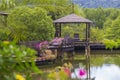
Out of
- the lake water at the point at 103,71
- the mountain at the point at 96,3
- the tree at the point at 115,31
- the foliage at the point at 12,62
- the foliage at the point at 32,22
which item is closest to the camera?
the foliage at the point at 12,62

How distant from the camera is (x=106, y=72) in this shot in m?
11.9

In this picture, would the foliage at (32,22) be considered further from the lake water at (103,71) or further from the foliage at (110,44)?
the foliage at (110,44)

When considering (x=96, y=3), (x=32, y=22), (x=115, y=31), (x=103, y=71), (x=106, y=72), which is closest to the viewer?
(x=106, y=72)

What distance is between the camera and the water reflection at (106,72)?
10.8m

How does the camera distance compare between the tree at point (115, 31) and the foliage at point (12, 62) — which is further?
the tree at point (115, 31)

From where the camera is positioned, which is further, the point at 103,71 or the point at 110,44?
the point at 110,44

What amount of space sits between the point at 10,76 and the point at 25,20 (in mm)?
14854

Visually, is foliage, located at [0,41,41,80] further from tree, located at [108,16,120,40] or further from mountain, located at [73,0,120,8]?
mountain, located at [73,0,120,8]

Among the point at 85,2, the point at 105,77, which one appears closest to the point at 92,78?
the point at 105,77

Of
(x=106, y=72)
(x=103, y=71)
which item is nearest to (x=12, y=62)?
(x=106, y=72)

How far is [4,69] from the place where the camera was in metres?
1.09

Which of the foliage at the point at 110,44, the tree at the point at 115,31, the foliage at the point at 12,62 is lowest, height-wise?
the foliage at the point at 110,44

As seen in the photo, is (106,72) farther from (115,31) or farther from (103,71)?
(115,31)

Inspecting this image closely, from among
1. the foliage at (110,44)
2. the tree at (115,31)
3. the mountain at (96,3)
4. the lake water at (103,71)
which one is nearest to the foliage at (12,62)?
the lake water at (103,71)
